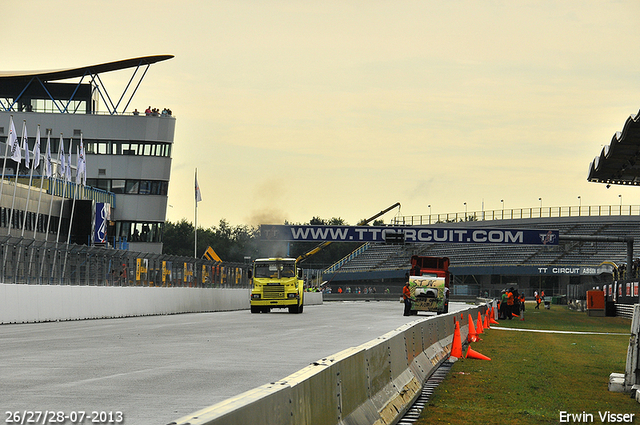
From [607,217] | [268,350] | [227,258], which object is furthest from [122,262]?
[227,258]

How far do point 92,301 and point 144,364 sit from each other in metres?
17.9

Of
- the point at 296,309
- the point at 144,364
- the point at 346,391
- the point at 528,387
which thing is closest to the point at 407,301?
the point at 296,309

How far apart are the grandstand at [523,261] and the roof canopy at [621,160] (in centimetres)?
5426

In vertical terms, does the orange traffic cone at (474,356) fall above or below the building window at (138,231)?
below

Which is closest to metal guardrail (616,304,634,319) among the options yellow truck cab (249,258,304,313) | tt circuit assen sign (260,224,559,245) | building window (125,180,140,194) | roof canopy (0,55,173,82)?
yellow truck cab (249,258,304,313)

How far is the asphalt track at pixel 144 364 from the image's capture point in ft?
31.1

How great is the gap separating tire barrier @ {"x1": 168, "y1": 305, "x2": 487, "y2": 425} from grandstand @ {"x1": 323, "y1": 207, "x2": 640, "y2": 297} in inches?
3348

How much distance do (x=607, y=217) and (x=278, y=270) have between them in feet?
266

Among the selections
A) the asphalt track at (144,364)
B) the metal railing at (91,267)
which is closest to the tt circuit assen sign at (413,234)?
the metal railing at (91,267)

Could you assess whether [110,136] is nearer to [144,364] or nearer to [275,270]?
[275,270]

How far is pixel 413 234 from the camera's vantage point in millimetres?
76312

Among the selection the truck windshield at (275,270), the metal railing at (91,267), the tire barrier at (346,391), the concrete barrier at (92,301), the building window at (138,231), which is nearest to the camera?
the tire barrier at (346,391)

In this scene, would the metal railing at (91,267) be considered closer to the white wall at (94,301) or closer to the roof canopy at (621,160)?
the white wall at (94,301)

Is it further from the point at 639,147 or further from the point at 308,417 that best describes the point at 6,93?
the point at 308,417
